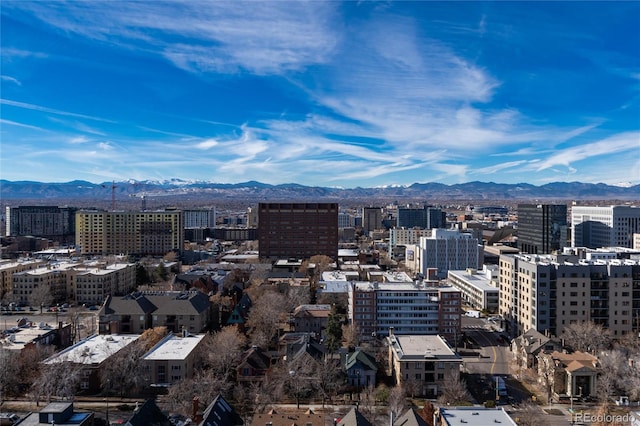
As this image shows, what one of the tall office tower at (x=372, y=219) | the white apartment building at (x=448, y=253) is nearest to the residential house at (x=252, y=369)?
the white apartment building at (x=448, y=253)

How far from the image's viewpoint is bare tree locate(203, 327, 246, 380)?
23453 mm

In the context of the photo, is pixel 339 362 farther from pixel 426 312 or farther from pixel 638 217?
pixel 638 217

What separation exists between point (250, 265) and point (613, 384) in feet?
127

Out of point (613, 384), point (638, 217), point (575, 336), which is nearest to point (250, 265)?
point (575, 336)

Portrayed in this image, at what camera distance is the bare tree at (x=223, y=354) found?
23453mm

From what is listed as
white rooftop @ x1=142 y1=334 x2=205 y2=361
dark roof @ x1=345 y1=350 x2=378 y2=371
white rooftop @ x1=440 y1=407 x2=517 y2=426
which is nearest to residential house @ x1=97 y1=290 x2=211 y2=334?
white rooftop @ x1=142 y1=334 x2=205 y2=361

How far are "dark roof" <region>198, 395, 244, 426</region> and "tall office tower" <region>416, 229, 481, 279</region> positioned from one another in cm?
4160

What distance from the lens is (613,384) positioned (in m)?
22.2

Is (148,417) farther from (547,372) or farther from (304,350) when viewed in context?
(547,372)

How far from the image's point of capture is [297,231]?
65.8 metres

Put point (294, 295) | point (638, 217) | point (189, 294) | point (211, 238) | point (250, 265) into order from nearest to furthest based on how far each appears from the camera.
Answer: point (189, 294), point (294, 295), point (250, 265), point (638, 217), point (211, 238)

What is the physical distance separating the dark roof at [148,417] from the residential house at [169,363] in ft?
20.0

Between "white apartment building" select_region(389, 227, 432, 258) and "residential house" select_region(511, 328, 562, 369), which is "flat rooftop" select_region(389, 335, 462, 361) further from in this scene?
"white apartment building" select_region(389, 227, 432, 258)

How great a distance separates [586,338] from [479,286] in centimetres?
1498
